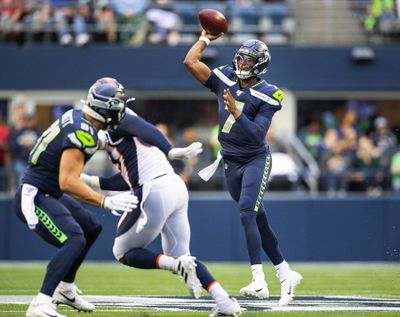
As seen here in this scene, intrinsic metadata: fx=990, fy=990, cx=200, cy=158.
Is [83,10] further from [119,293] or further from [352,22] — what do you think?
[119,293]

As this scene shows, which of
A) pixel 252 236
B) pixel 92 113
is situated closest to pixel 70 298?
pixel 92 113

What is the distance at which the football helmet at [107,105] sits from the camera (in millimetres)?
7473

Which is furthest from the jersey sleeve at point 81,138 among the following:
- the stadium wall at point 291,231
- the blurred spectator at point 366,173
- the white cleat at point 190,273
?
the blurred spectator at point 366,173

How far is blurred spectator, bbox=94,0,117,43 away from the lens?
18.4 m

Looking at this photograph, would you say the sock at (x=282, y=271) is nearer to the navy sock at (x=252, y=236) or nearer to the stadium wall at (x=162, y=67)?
the navy sock at (x=252, y=236)

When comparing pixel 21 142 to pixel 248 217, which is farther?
pixel 21 142

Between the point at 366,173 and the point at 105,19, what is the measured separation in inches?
224

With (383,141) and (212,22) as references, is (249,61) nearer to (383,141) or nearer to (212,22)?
(212,22)

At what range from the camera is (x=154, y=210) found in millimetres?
7441

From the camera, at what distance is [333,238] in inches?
620

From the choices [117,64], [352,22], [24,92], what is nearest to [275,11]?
[352,22]

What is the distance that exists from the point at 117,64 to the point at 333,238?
222 inches

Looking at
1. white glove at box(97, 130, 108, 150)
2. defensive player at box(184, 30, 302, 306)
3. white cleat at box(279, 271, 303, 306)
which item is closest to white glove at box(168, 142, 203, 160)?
white glove at box(97, 130, 108, 150)

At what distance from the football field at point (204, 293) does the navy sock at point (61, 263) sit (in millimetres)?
515
